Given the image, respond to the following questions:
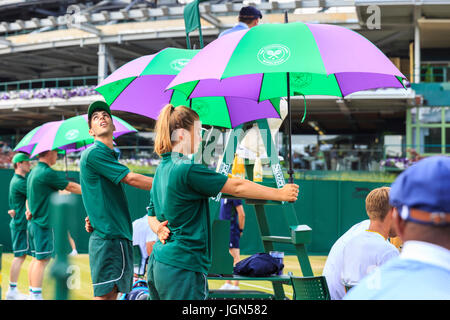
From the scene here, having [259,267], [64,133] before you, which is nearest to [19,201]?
[64,133]

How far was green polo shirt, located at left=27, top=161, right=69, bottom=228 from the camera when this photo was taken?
A: 21.8 feet

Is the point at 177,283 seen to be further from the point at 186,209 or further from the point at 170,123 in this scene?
the point at 170,123

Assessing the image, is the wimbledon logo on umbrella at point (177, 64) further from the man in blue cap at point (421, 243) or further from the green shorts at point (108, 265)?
the man in blue cap at point (421, 243)

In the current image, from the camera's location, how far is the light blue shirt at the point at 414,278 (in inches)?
48.3

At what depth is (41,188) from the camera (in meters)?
6.95

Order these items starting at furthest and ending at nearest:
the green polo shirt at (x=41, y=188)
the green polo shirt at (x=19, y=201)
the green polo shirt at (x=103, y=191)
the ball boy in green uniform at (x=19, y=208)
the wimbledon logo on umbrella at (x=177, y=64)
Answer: the green polo shirt at (x=19, y=201) → the ball boy in green uniform at (x=19, y=208) → the green polo shirt at (x=41, y=188) → the wimbledon logo on umbrella at (x=177, y=64) → the green polo shirt at (x=103, y=191)

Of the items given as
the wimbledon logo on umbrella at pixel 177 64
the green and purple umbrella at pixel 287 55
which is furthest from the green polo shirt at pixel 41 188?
the green and purple umbrella at pixel 287 55

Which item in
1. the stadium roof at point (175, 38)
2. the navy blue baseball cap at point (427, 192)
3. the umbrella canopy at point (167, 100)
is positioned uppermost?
the stadium roof at point (175, 38)

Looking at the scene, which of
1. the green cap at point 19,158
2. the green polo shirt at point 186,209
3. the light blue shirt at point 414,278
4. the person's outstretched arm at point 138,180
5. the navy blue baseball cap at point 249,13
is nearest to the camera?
the light blue shirt at point 414,278

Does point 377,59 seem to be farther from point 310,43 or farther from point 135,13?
point 135,13

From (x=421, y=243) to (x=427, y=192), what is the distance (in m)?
0.13

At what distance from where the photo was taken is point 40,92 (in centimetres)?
2978

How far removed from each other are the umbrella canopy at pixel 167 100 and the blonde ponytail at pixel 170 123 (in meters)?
2.03
